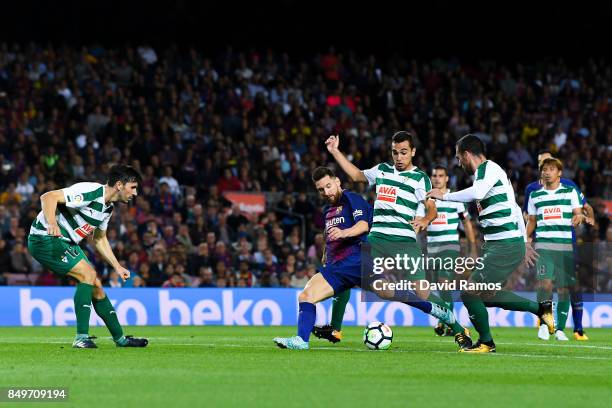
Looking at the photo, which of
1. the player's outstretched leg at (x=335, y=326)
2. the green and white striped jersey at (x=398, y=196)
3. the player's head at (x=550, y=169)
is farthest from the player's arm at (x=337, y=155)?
the player's head at (x=550, y=169)

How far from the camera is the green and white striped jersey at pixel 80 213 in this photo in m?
12.2

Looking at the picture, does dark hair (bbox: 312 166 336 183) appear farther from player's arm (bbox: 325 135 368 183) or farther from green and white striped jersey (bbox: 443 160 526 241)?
green and white striped jersey (bbox: 443 160 526 241)

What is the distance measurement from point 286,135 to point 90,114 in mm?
4677

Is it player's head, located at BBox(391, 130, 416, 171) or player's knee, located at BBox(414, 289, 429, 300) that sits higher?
player's head, located at BBox(391, 130, 416, 171)

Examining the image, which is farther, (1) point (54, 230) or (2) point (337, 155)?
(2) point (337, 155)

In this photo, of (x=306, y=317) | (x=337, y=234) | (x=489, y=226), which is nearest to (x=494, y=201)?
(x=489, y=226)

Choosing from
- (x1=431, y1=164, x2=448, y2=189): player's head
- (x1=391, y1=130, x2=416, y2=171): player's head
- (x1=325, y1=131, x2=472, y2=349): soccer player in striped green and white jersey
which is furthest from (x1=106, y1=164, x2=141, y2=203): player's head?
(x1=431, y1=164, x2=448, y2=189): player's head

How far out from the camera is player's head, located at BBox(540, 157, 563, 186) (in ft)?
50.2

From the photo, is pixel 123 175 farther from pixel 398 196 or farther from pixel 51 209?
pixel 398 196

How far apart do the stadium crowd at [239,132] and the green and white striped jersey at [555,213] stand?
785 cm

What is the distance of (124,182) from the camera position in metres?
12.2

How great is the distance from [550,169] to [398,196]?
308 cm

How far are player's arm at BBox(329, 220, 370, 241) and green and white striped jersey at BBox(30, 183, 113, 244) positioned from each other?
2.43 meters

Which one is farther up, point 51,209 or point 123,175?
point 123,175
